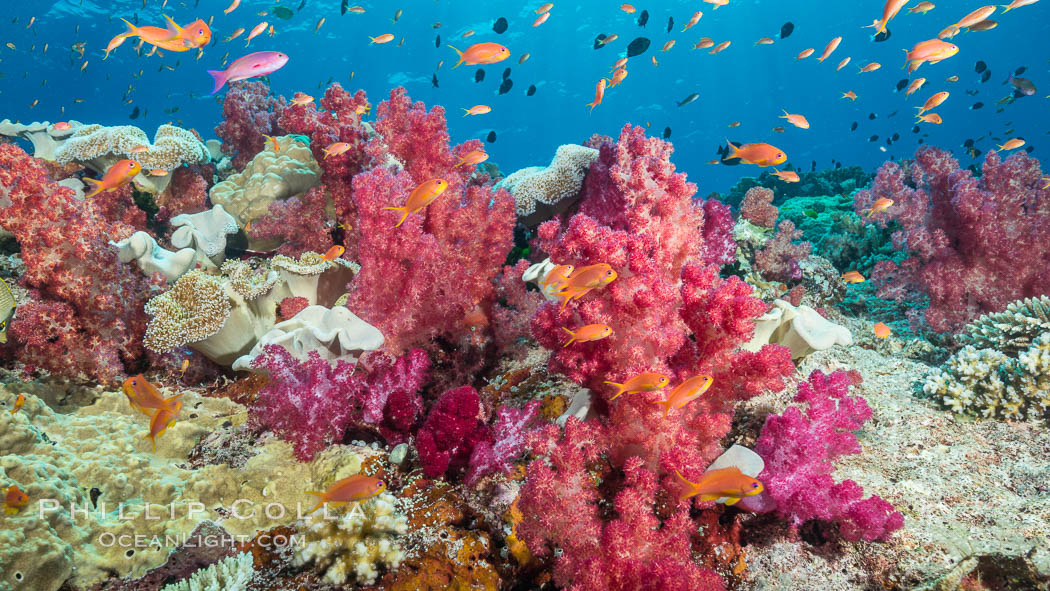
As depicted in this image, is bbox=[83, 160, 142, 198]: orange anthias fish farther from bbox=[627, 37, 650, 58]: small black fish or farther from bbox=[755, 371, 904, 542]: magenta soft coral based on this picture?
bbox=[627, 37, 650, 58]: small black fish

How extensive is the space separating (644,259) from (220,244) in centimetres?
473

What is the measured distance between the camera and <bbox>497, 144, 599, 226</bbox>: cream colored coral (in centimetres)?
539

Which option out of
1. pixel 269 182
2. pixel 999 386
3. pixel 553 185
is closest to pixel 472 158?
pixel 553 185

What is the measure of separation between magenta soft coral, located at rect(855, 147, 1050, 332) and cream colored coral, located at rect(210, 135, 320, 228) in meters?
7.56

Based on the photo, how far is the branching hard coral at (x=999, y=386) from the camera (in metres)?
3.36

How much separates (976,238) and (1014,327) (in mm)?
1277

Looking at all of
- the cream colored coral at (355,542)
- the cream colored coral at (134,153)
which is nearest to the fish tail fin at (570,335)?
the cream colored coral at (355,542)

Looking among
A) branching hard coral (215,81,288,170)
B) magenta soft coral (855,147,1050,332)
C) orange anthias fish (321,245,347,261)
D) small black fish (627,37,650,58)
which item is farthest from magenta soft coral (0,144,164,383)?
small black fish (627,37,650,58)

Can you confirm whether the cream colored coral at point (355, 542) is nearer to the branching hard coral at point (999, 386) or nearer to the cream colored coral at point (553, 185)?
the cream colored coral at point (553, 185)

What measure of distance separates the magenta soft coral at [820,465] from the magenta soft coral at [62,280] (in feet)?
16.4

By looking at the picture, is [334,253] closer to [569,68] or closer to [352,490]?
[352,490]

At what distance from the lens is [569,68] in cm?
8506

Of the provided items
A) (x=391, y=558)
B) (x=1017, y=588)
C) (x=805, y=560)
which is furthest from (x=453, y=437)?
(x=1017, y=588)

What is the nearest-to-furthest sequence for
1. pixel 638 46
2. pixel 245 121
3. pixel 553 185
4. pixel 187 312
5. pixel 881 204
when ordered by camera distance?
pixel 187 312, pixel 553 185, pixel 881 204, pixel 245 121, pixel 638 46
